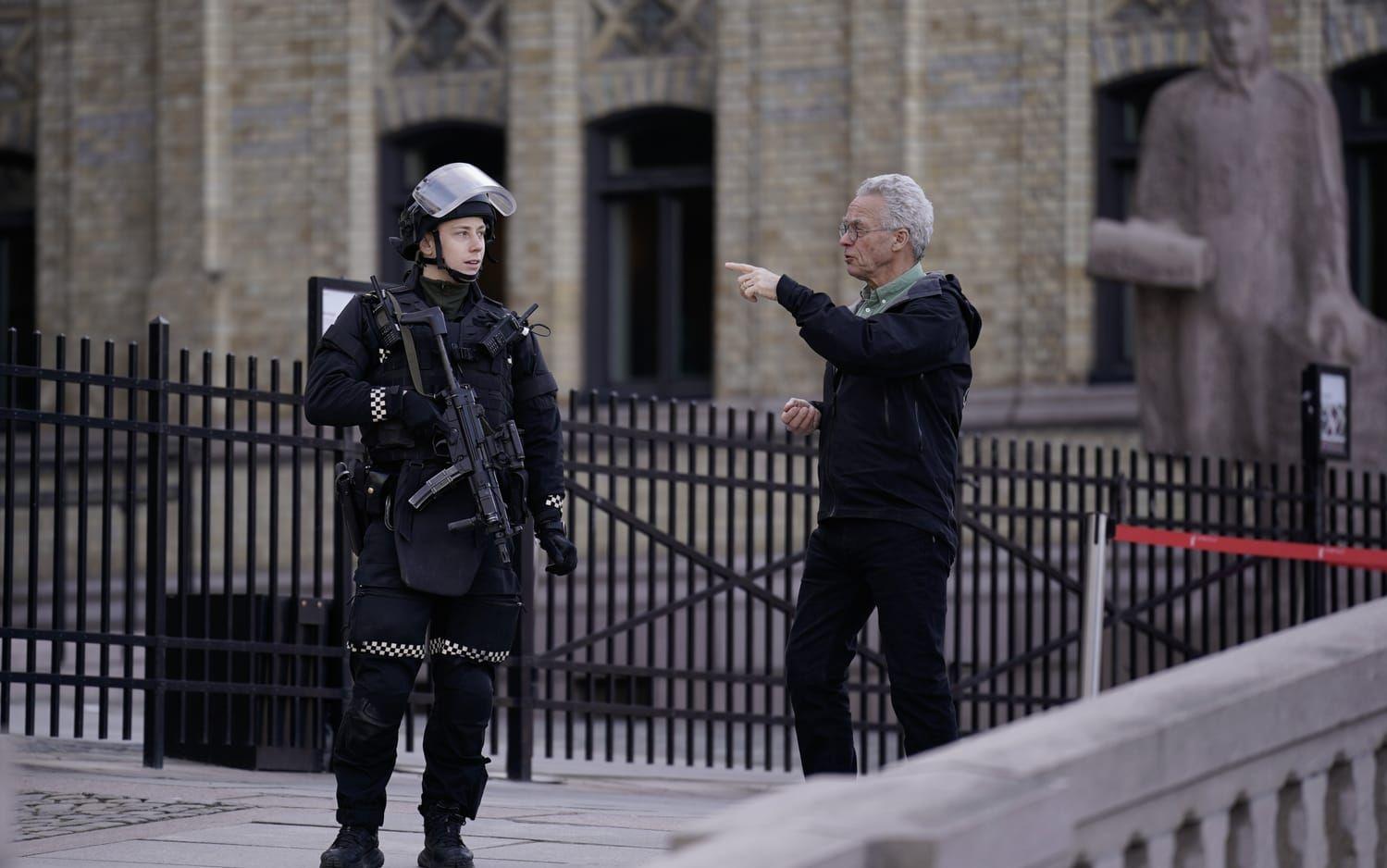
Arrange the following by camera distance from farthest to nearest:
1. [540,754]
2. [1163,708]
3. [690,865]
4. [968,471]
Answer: [540,754] → [968,471] → [1163,708] → [690,865]

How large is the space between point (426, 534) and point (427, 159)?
1260 cm

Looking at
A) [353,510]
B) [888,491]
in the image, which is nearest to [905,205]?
[888,491]

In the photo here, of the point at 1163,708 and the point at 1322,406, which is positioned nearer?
the point at 1163,708

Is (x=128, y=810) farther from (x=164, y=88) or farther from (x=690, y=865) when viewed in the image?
(x=164, y=88)

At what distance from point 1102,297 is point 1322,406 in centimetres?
450

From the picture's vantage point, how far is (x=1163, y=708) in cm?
437

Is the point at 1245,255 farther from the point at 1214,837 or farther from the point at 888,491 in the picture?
the point at 1214,837

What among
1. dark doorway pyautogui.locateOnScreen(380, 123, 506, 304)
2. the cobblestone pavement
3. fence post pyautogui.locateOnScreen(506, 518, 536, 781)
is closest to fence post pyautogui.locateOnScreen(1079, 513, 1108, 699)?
fence post pyautogui.locateOnScreen(506, 518, 536, 781)

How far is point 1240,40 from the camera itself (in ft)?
45.0

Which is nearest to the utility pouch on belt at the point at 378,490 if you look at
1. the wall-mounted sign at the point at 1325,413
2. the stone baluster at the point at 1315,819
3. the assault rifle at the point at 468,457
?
the assault rifle at the point at 468,457

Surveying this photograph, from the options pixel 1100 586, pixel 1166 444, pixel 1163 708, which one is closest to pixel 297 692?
pixel 1100 586

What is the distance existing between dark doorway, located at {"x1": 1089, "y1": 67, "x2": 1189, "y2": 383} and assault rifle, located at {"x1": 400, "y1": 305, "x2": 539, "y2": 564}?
1051 cm

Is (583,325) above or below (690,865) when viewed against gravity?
above

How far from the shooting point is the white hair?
6176 mm
